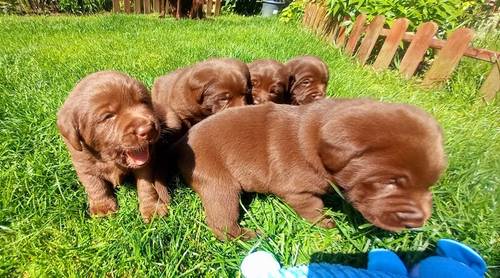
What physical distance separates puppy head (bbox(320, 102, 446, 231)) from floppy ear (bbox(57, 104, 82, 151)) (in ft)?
5.27

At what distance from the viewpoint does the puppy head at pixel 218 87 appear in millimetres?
4086

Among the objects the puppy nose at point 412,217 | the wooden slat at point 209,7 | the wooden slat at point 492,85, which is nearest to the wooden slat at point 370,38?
the wooden slat at point 492,85

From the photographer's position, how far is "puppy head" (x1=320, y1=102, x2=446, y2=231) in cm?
213

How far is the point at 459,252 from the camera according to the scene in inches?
94.7

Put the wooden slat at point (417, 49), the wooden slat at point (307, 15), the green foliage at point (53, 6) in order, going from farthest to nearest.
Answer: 1. the green foliage at point (53, 6)
2. the wooden slat at point (307, 15)
3. the wooden slat at point (417, 49)

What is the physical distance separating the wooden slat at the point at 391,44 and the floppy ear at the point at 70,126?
218 inches

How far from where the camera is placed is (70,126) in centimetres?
255

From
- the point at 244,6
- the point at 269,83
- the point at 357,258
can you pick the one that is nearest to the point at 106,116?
the point at 357,258

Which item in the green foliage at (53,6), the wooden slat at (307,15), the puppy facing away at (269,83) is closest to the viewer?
the puppy facing away at (269,83)

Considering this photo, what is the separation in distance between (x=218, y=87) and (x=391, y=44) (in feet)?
12.8

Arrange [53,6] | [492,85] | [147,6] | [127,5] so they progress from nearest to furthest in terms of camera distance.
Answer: [492,85], [53,6], [127,5], [147,6]

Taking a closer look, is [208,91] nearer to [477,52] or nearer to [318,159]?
[318,159]

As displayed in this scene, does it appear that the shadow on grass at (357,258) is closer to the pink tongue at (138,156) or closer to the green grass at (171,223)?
the green grass at (171,223)

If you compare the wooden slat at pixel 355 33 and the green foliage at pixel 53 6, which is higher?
the wooden slat at pixel 355 33
